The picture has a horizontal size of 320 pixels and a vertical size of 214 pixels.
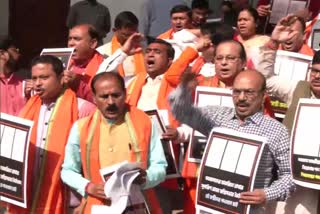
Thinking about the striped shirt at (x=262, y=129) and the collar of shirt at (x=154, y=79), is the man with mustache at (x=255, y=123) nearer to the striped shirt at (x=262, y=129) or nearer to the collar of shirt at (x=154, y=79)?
the striped shirt at (x=262, y=129)

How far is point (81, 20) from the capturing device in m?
10.8

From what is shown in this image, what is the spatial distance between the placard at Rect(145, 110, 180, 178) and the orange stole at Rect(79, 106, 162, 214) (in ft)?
1.73

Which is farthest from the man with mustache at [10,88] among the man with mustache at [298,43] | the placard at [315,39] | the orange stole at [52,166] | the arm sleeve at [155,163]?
the placard at [315,39]

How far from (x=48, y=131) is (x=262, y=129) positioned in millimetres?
1425

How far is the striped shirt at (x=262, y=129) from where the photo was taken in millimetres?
5758

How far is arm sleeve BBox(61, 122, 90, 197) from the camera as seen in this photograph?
236 inches

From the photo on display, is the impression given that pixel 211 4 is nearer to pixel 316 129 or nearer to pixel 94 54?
pixel 94 54

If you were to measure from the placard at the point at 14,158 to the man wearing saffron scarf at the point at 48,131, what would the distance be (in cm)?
7

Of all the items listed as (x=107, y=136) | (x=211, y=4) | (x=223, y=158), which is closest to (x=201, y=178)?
(x=223, y=158)

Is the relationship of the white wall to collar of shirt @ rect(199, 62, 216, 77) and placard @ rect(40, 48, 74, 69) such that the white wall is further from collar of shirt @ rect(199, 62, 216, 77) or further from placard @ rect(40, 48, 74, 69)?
collar of shirt @ rect(199, 62, 216, 77)

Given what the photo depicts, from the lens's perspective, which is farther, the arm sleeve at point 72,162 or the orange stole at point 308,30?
the orange stole at point 308,30

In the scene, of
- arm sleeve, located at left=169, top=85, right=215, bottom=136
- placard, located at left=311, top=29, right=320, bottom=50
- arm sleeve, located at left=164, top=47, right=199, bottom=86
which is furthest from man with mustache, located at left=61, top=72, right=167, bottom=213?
placard, located at left=311, top=29, right=320, bottom=50

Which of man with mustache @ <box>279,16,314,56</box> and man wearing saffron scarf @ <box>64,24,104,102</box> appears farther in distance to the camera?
man wearing saffron scarf @ <box>64,24,104,102</box>

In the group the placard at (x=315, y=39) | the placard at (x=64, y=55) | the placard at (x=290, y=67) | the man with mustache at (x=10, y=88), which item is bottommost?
the man with mustache at (x=10, y=88)
